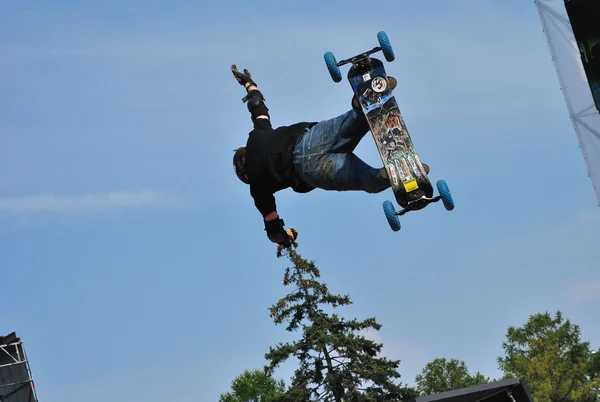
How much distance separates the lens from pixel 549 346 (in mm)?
56875

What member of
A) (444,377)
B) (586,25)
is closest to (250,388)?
(444,377)

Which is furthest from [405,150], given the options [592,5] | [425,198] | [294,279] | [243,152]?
[294,279]

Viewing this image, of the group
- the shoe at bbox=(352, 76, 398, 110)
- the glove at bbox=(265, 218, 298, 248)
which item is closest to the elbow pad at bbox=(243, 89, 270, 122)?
the glove at bbox=(265, 218, 298, 248)

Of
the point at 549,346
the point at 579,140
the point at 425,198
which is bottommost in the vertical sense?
the point at 425,198

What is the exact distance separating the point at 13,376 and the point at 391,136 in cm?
1625

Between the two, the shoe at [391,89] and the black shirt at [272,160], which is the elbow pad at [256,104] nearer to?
the black shirt at [272,160]

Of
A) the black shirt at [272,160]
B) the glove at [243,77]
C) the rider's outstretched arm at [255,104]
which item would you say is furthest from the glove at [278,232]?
the glove at [243,77]

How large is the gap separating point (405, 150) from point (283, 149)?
4.50ft

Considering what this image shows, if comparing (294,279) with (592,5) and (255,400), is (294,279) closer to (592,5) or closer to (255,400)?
(255,400)

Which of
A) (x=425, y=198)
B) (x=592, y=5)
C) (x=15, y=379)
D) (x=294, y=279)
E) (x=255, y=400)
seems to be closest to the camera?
(x=425, y=198)

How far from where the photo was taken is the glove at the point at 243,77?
10242 mm

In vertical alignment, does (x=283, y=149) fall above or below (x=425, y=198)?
above

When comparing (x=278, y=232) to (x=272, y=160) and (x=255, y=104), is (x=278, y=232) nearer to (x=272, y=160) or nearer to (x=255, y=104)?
(x=272, y=160)

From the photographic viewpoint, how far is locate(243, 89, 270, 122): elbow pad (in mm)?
9992
